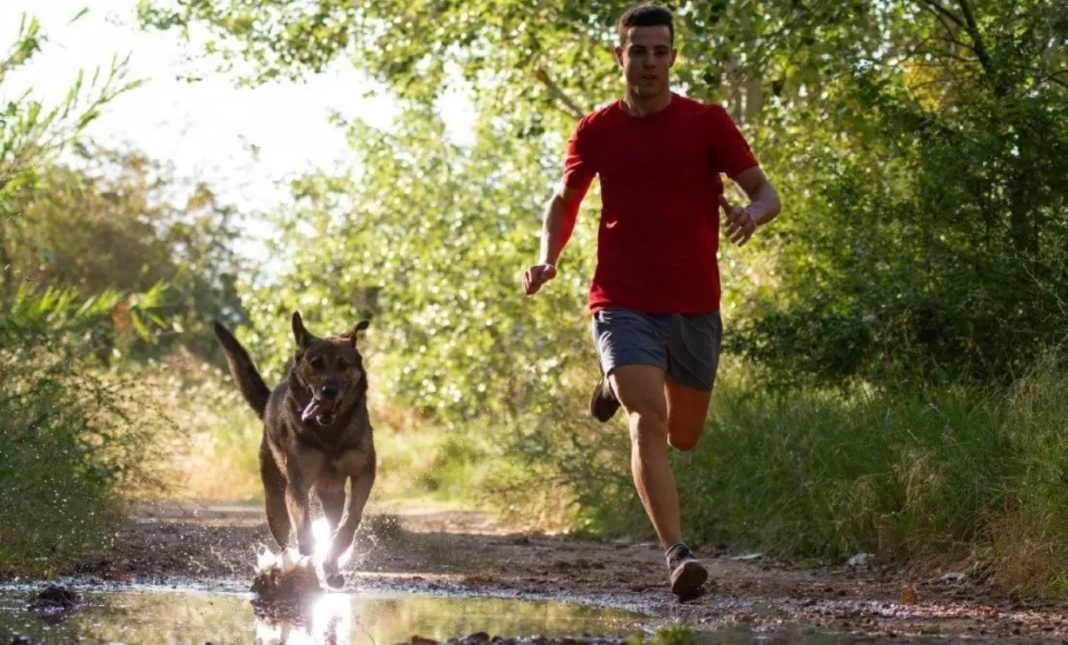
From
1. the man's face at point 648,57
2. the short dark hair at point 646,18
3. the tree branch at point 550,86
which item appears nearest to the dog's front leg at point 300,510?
the man's face at point 648,57

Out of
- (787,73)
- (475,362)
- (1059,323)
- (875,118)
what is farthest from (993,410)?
(475,362)

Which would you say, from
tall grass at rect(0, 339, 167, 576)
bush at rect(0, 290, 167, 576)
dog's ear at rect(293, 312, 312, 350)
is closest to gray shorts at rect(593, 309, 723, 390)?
bush at rect(0, 290, 167, 576)

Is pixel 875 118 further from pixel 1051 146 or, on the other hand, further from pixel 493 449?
pixel 493 449

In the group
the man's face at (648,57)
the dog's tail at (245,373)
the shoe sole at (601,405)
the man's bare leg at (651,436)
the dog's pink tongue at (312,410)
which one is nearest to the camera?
the man's bare leg at (651,436)

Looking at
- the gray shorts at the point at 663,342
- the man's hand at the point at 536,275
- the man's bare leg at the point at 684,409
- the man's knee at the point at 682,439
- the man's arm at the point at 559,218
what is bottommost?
the man's knee at the point at 682,439

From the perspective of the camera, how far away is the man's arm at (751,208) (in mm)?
7758

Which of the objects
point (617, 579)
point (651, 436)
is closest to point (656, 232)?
point (651, 436)

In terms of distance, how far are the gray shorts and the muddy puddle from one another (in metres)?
1.08

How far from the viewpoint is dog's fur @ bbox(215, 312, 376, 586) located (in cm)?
977

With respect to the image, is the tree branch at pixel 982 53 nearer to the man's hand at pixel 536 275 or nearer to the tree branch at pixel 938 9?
the tree branch at pixel 938 9

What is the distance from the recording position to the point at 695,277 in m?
8.05

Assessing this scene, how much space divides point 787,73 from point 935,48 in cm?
217

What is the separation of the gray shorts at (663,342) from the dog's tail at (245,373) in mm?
3248

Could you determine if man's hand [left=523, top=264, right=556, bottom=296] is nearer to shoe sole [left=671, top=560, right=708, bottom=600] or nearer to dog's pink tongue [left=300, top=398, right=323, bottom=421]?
shoe sole [left=671, top=560, right=708, bottom=600]
